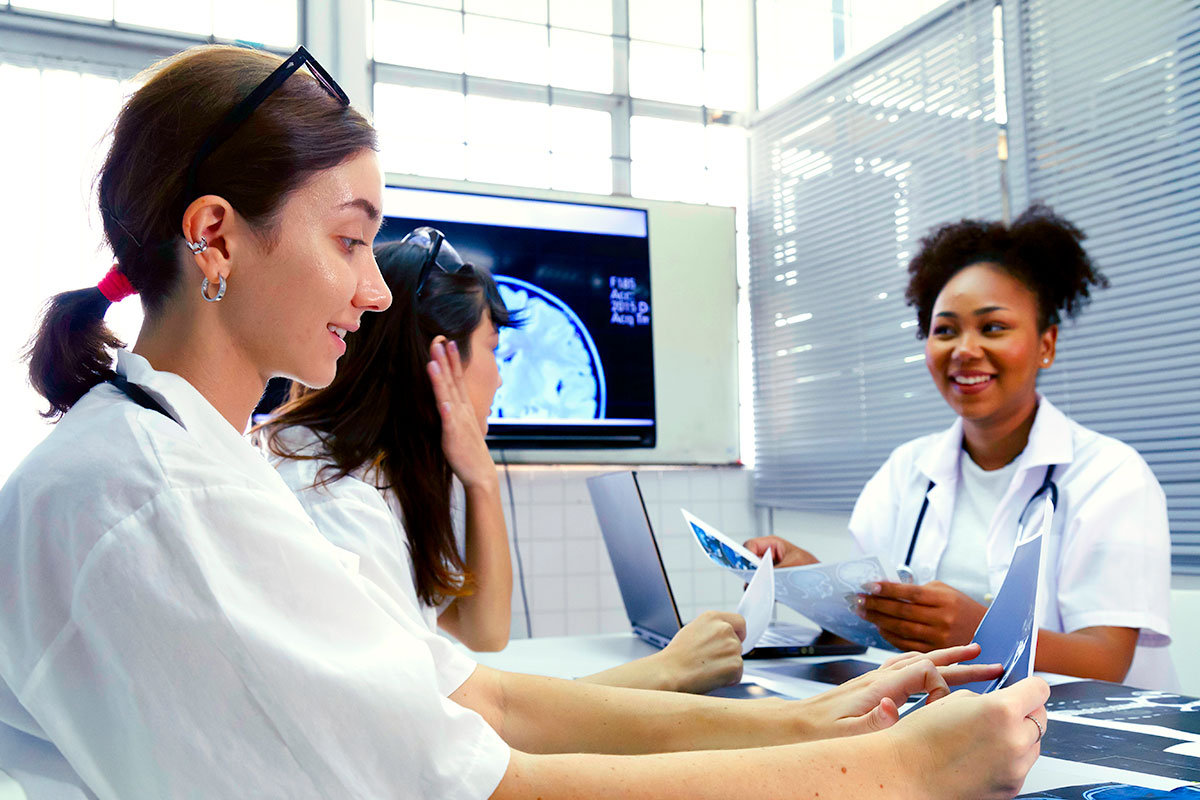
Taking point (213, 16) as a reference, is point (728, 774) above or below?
below

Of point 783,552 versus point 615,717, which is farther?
point 783,552

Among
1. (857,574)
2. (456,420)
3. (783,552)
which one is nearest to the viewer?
(857,574)

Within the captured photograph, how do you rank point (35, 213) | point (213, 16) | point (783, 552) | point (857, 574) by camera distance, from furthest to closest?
1. point (213, 16)
2. point (35, 213)
3. point (783, 552)
4. point (857, 574)

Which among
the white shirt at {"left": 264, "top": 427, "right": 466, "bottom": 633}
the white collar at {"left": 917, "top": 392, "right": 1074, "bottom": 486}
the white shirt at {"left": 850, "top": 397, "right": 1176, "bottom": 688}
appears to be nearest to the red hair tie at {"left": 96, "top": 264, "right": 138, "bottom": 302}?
the white shirt at {"left": 264, "top": 427, "right": 466, "bottom": 633}

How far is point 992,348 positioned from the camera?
2123 millimetres

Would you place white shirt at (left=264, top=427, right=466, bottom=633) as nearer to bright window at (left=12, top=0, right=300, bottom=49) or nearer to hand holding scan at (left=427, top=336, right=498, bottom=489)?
hand holding scan at (left=427, top=336, right=498, bottom=489)

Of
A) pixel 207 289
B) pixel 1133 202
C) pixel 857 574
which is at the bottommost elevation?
pixel 857 574

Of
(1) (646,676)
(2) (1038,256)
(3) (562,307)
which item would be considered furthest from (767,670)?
(3) (562,307)

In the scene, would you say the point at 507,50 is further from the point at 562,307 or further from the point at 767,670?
the point at 767,670

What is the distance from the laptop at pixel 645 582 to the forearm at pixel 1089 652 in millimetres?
320

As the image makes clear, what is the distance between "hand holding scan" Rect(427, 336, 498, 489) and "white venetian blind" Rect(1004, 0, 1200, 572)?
A: 1805mm

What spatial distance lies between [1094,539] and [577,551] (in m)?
2.21

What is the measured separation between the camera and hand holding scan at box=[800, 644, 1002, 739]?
38.2 inches

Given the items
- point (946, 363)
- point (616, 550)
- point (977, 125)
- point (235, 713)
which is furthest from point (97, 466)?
point (977, 125)
